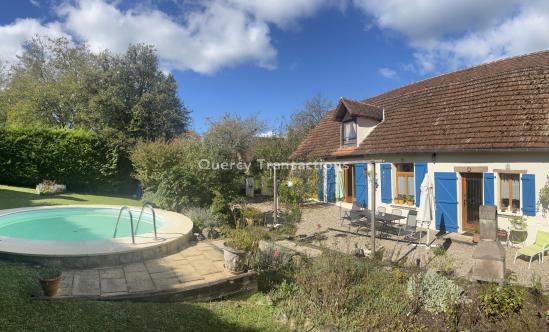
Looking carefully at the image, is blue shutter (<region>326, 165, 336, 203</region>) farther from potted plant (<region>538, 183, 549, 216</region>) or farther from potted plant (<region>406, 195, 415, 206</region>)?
potted plant (<region>538, 183, 549, 216</region>)

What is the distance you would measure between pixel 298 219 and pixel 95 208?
9051 mm

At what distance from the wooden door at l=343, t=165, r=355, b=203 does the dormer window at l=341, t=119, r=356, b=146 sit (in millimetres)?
1365

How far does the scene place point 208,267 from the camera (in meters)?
7.06

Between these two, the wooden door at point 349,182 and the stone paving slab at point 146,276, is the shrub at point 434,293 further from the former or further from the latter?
the wooden door at point 349,182

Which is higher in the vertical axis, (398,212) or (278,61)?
(278,61)

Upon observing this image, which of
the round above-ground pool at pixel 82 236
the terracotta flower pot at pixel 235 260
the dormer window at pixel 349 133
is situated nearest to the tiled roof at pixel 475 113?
the dormer window at pixel 349 133

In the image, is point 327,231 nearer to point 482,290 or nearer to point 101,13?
point 482,290

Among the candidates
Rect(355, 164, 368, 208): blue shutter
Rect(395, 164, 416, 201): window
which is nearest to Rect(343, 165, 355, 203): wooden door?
Rect(355, 164, 368, 208): blue shutter

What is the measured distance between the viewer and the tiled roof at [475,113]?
1138 centimetres

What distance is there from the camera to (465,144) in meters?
12.2

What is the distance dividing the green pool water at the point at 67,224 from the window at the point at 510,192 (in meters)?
12.0

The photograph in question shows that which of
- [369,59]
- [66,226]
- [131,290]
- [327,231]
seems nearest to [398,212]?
[327,231]

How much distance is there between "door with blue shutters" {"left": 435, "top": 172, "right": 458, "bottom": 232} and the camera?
1280 cm

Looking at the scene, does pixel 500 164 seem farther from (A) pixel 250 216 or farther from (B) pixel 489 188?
(A) pixel 250 216
